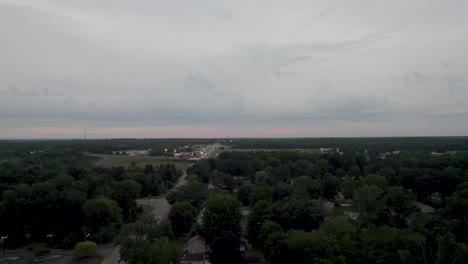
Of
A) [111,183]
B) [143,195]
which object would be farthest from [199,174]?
[111,183]

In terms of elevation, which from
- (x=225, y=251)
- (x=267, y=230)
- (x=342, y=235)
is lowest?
(x=225, y=251)

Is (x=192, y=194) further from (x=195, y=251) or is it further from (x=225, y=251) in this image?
(x=225, y=251)

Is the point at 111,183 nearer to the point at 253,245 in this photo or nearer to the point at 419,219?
the point at 253,245

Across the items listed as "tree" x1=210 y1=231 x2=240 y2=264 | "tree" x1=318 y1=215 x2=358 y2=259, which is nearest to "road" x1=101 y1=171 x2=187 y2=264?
"tree" x1=210 y1=231 x2=240 y2=264

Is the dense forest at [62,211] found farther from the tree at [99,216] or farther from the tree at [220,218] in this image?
the tree at [220,218]

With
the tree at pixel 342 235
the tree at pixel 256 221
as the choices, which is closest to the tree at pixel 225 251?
the tree at pixel 342 235

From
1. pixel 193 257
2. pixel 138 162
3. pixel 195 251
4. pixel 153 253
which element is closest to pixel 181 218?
pixel 195 251

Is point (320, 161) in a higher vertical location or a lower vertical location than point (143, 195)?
higher
